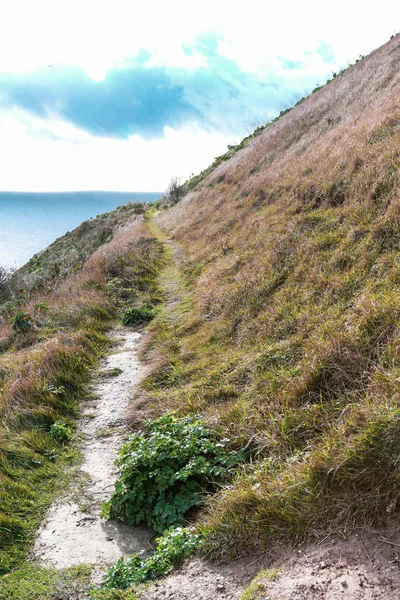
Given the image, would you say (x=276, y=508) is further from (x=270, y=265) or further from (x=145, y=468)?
(x=270, y=265)

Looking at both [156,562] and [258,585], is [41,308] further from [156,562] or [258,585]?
[258,585]

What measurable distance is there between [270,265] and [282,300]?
1.77 m

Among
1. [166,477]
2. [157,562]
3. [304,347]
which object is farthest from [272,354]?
[157,562]

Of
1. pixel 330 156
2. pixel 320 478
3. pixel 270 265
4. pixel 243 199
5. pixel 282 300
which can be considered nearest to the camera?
pixel 320 478

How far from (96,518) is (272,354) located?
324cm

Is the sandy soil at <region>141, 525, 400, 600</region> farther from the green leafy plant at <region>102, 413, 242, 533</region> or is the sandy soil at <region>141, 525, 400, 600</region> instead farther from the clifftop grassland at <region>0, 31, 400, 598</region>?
the green leafy plant at <region>102, 413, 242, 533</region>

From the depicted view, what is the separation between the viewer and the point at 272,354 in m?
6.54

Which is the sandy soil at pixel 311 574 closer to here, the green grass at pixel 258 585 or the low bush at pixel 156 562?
the green grass at pixel 258 585

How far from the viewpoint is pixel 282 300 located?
796 cm

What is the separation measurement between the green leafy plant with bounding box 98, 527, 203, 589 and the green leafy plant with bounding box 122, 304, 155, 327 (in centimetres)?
758

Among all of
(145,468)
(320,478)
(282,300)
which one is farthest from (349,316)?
(145,468)

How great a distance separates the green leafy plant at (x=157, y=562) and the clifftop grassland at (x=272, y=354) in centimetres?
20

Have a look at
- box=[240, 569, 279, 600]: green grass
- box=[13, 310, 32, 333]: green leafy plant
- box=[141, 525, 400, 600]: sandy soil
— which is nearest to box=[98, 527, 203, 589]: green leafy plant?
box=[141, 525, 400, 600]: sandy soil

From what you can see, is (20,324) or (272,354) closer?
(272,354)
